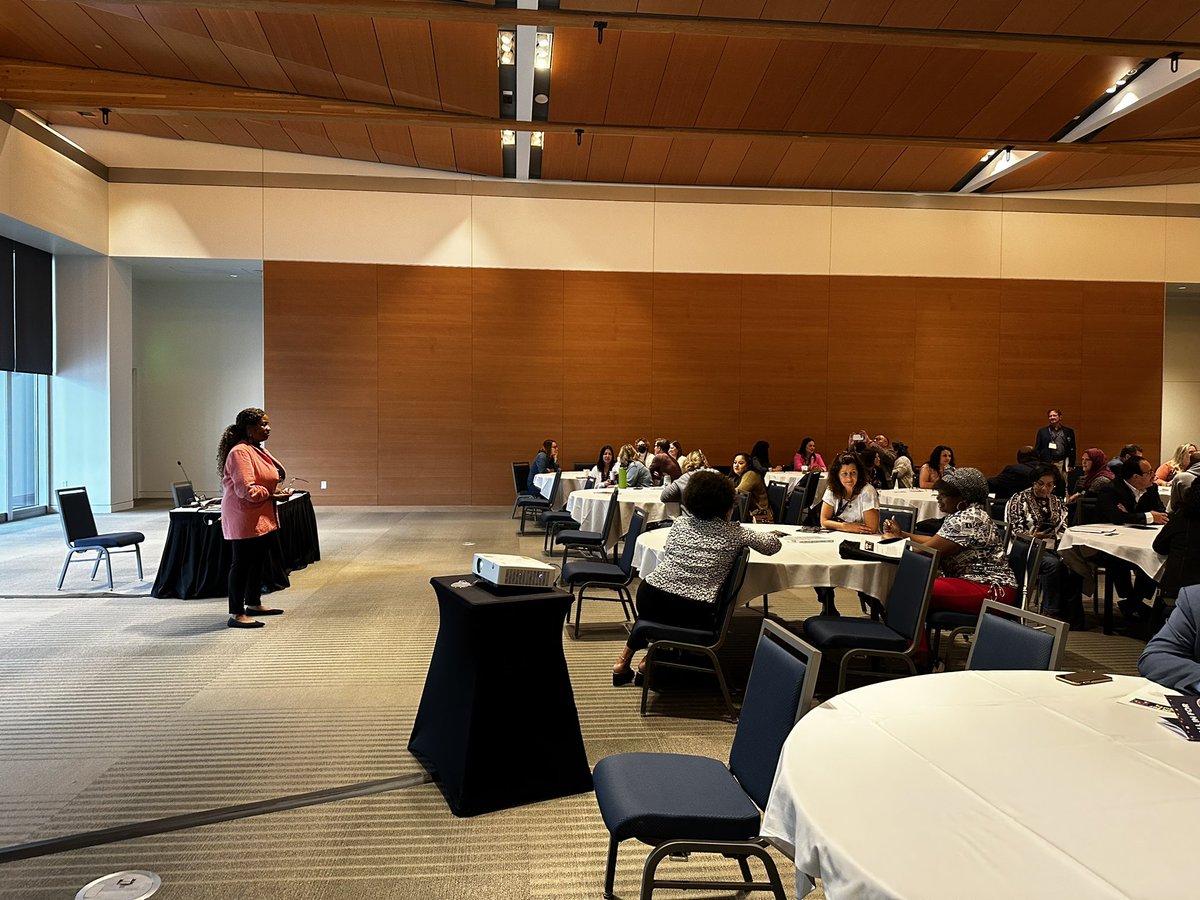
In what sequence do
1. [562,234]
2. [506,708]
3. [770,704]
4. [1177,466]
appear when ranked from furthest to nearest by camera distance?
[562,234], [1177,466], [506,708], [770,704]

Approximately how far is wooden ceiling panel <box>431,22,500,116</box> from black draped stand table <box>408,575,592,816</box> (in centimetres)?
831

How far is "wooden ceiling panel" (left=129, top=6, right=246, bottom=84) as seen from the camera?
30.9 ft

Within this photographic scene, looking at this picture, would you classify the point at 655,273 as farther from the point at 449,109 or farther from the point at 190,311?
the point at 190,311

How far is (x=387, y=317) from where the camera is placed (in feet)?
46.1

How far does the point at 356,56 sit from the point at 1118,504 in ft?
31.5

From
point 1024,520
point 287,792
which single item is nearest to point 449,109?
point 1024,520

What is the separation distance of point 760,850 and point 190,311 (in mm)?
16038

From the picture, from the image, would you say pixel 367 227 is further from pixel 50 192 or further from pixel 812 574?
pixel 812 574

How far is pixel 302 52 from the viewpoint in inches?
401

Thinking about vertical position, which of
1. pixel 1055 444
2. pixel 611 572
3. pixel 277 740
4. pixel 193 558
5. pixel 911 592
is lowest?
pixel 277 740

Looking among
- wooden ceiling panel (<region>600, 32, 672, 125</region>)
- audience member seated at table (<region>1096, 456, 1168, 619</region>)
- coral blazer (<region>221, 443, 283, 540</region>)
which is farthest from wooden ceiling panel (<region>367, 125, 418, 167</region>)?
audience member seated at table (<region>1096, 456, 1168, 619</region>)

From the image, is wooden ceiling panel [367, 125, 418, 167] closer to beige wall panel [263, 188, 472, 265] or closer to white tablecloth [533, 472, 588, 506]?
beige wall panel [263, 188, 472, 265]

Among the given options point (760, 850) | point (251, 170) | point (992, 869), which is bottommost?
point (760, 850)

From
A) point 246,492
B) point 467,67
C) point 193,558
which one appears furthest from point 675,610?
point 467,67
